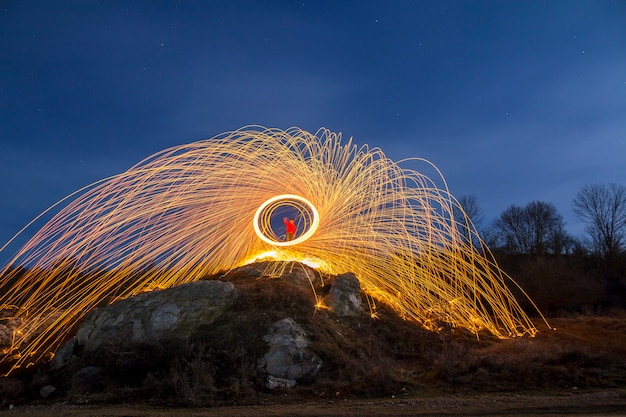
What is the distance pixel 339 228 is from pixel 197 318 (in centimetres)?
670

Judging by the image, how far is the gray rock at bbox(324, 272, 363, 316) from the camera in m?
18.1

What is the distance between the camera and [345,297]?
1842 cm

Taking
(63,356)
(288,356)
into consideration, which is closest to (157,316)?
(63,356)

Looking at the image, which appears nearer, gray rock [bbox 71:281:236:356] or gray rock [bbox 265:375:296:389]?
gray rock [bbox 265:375:296:389]

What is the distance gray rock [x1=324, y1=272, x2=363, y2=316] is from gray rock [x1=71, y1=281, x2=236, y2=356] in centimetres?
370

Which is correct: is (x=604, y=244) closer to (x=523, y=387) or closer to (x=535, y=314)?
(x=535, y=314)

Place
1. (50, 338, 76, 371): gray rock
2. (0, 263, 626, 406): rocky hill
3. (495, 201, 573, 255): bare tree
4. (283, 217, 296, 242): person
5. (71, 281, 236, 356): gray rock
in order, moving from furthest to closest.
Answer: (495, 201, 573, 255): bare tree → (283, 217, 296, 242): person → (71, 281, 236, 356): gray rock → (50, 338, 76, 371): gray rock → (0, 263, 626, 406): rocky hill

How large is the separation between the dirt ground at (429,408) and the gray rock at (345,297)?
6616mm

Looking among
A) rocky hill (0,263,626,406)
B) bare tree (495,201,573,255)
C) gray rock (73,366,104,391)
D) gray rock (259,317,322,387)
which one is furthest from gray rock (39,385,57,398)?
bare tree (495,201,573,255)

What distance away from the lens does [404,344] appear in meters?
17.0

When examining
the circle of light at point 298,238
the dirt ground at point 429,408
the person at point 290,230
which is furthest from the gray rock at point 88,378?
the person at point 290,230

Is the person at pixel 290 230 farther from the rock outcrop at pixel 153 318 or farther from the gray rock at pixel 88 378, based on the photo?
the gray rock at pixel 88 378

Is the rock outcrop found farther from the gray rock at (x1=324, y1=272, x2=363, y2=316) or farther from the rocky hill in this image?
the gray rock at (x1=324, y1=272, x2=363, y2=316)

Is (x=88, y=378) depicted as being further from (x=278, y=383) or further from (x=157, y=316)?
(x=278, y=383)
